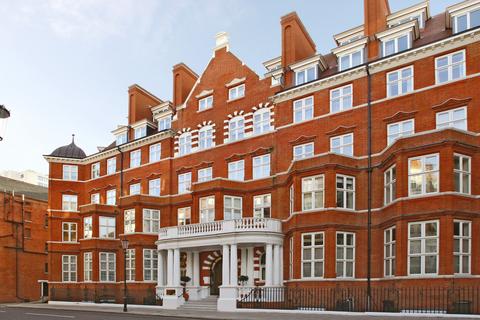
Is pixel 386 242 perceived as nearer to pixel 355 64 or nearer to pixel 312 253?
pixel 312 253

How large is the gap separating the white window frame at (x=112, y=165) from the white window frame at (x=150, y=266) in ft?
31.5

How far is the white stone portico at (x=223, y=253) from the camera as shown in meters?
28.1

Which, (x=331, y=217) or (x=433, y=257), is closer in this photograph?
(x=433, y=257)

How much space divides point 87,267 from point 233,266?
684 inches

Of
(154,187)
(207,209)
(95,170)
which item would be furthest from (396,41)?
(95,170)

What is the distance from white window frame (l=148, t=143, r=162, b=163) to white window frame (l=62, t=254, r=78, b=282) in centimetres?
1270

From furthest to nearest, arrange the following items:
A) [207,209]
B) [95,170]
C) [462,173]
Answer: [95,170] → [207,209] → [462,173]

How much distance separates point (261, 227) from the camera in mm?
28453

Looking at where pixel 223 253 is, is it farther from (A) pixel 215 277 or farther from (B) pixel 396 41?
(B) pixel 396 41

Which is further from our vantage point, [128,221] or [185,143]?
[128,221]

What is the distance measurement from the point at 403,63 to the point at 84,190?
3163 cm

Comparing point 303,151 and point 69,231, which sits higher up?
point 303,151

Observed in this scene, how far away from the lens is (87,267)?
132 feet

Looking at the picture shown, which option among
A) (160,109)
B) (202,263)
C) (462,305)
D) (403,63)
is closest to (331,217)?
(462,305)
